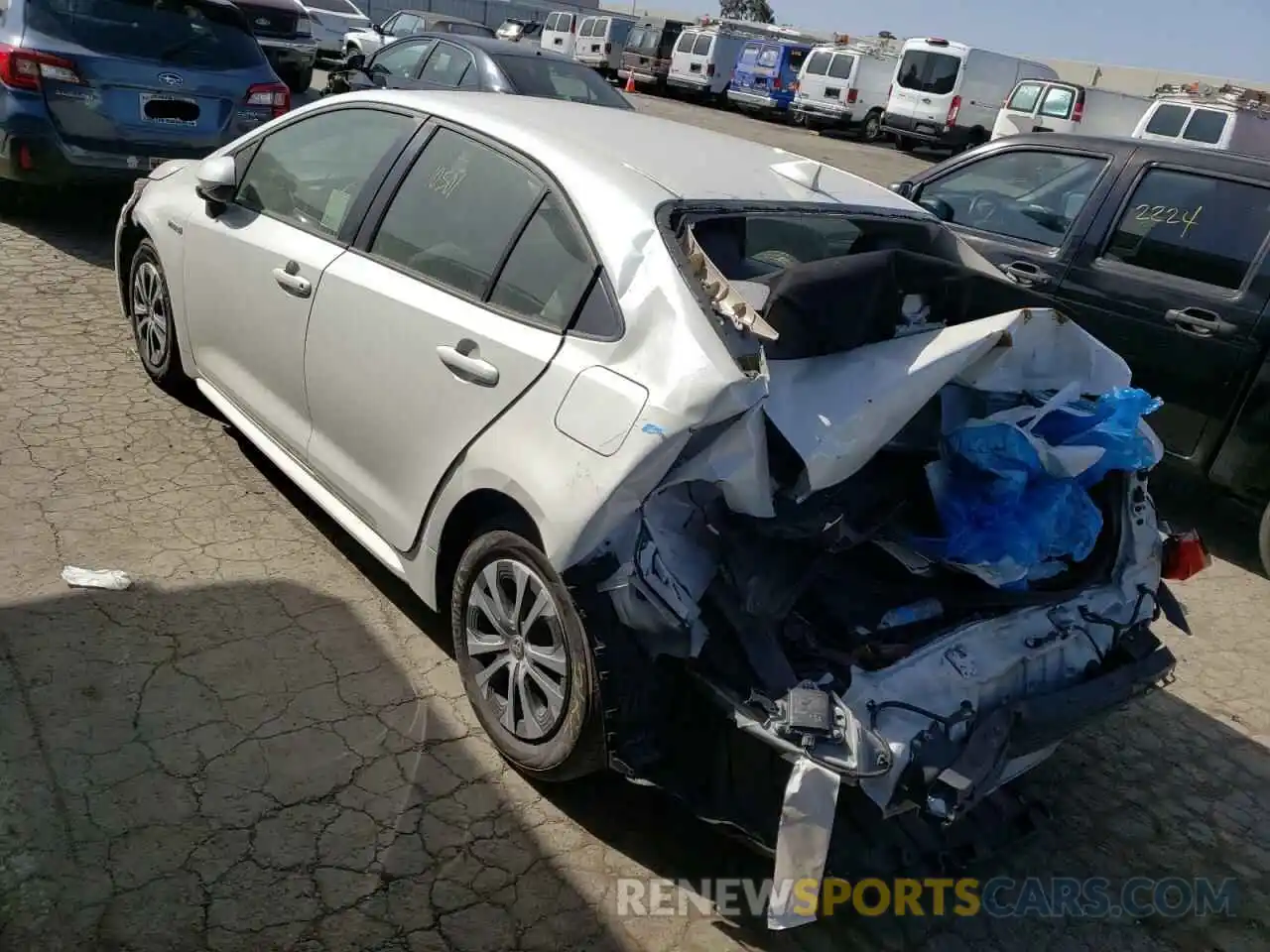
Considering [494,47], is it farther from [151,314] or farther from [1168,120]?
[1168,120]

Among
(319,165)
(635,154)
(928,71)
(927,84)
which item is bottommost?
(319,165)

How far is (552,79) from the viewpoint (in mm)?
9297

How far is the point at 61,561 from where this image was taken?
3.54 meters

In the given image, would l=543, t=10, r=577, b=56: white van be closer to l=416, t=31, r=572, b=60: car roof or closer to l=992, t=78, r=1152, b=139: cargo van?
l=992, t=78, r=1152, b=139: cargo van

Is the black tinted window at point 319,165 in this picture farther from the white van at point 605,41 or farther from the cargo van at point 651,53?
the white van at point 605,41

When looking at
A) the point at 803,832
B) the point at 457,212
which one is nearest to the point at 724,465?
the point at 803,832

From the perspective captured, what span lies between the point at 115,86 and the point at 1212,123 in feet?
52.6

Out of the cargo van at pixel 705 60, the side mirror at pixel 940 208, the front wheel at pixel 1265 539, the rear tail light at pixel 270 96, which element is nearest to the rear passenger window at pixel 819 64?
the cargo van at pixel 705 60

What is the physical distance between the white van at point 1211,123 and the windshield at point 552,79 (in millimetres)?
10582

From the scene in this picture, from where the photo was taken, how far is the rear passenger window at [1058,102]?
779 inches

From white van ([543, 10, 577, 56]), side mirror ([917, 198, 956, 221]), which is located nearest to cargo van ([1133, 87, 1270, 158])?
side mirror ([917, 198, 956, 221])

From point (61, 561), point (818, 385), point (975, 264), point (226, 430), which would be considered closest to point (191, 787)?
point (61, 561)

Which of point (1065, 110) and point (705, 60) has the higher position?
point (1065, 110)

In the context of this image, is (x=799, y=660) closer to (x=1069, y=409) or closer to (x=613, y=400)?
(x=613, y=400)
